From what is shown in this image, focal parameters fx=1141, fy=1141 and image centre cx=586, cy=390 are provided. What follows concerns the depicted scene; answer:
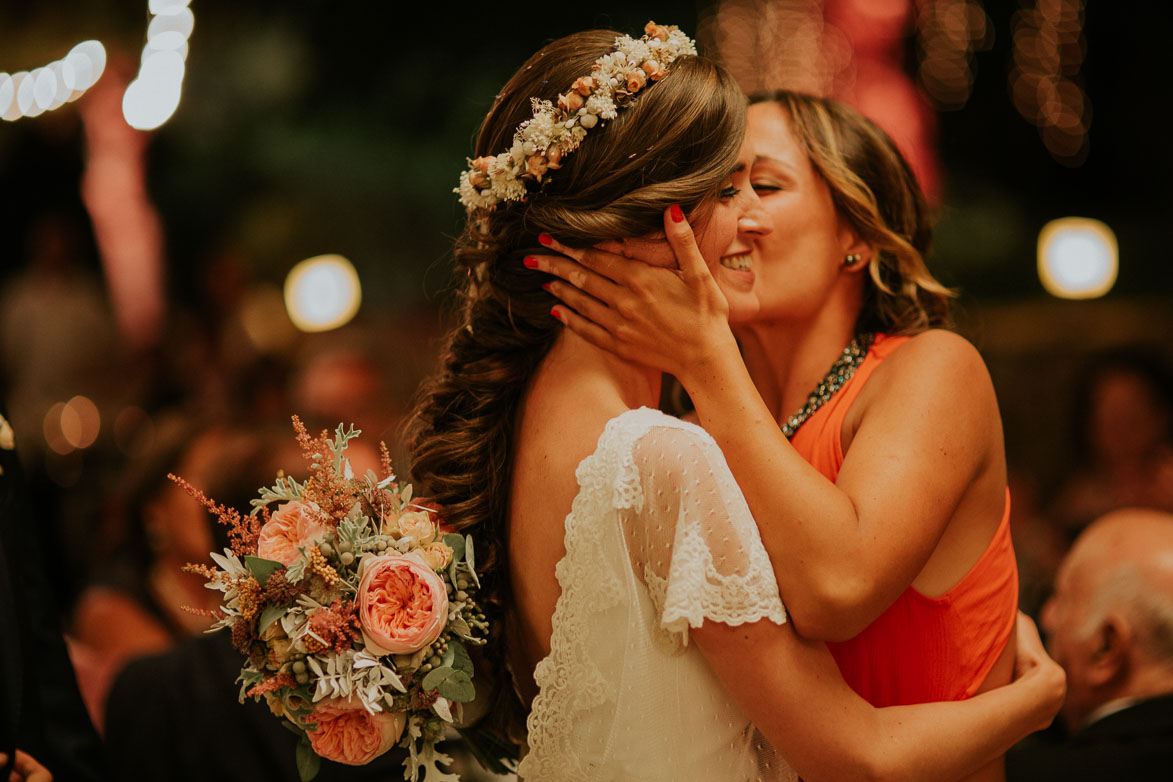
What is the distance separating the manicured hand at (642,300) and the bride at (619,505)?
0.05 meters

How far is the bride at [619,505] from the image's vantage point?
6.18 feet

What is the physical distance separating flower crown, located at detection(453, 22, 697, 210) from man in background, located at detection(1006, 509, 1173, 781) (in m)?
1.93

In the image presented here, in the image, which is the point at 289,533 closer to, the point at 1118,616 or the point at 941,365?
the point at 941,365

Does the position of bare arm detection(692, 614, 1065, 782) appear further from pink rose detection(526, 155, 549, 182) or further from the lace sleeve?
pink rose detection(526, 155, 549, 182)

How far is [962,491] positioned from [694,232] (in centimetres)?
73

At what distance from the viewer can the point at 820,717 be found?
190cm

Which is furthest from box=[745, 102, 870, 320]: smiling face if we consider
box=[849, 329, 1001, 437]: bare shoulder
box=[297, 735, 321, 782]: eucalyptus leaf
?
box=[297, 735, 321, 782]: eucalyptus leaf

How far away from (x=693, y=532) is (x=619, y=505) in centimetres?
13

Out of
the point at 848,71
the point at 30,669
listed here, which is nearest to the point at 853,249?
the point at 30,669

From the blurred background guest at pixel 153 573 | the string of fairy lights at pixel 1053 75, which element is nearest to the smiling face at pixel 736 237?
the blurred background guest at pixel 153 573

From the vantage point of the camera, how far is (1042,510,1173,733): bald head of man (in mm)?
3004

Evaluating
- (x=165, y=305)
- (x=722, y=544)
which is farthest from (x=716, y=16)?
(x=722, y=544)

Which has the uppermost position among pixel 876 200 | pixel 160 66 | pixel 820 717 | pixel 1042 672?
pixel 160 66

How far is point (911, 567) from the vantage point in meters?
2.08
